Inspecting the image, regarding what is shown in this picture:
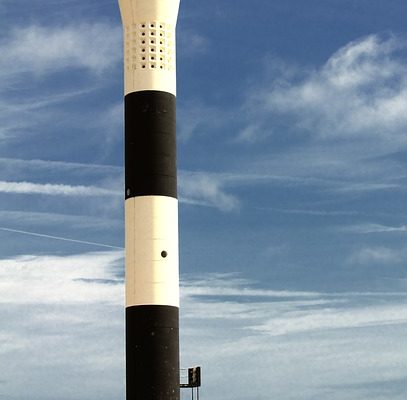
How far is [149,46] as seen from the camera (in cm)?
5406

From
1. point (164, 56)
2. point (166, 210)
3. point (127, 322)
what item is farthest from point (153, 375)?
point (164, 56)

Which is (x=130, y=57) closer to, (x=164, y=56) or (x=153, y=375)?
(x=164, y=56)

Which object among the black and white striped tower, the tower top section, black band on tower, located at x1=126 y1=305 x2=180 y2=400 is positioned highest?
the tower top section

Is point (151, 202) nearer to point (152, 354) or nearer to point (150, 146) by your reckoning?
point (150, 146)

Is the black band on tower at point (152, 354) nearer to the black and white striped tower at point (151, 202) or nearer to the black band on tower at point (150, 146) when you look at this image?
the black and white striped tower at point (151, 202)

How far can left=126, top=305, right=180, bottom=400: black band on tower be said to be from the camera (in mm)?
51156

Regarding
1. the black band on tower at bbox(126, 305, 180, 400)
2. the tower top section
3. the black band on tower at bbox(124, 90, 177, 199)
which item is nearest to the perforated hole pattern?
the tower top section

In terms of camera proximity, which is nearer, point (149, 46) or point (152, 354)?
point (152, 354)

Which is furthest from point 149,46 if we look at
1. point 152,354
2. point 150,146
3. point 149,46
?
point 152,354

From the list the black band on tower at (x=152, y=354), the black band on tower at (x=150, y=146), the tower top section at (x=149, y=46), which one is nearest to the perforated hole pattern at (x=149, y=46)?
the tower top section at (x=149, y=46)

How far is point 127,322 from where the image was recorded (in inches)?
2069

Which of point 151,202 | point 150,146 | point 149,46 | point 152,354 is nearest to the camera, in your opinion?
point 152,354

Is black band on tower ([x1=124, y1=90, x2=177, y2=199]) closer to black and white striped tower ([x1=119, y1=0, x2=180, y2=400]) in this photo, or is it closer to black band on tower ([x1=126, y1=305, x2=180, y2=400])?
black and white striped tower ([x1=119, y1=0, x2=180, y2=400])

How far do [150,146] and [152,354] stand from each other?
10.5m
